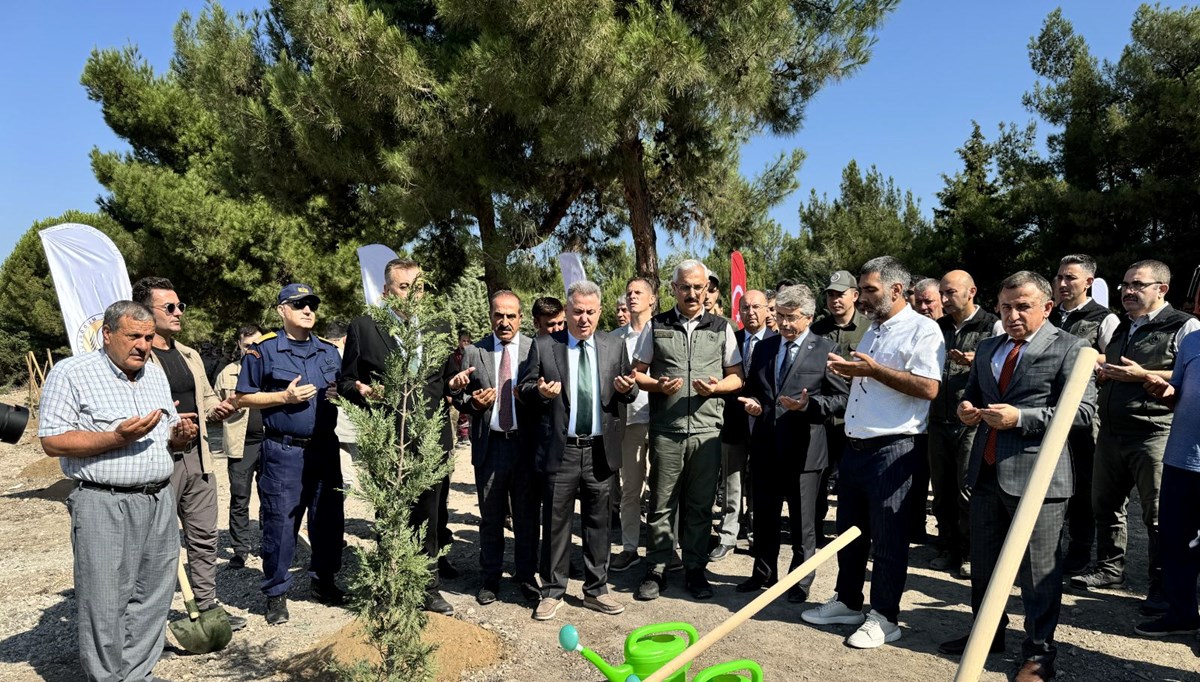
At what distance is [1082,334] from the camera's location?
215 inches

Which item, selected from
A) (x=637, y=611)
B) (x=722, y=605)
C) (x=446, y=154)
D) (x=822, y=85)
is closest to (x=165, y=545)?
(x=637, y=611)

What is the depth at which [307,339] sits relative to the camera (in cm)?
516

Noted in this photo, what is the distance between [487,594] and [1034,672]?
10.9ft

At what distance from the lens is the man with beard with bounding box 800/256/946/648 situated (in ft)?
13.8

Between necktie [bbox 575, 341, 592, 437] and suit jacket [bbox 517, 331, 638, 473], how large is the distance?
0.06 meters

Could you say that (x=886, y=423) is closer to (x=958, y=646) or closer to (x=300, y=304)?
(x=958, y=646)

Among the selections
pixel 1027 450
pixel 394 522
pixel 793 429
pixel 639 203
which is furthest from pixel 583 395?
pixel 639 203

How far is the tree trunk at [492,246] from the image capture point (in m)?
11.5

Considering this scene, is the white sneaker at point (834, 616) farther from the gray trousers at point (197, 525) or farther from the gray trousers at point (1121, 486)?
the gray trousers at point (197, 525)

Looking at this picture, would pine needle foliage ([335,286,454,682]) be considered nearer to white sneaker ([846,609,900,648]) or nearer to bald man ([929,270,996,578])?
white sneaker ([846,609,900,648])

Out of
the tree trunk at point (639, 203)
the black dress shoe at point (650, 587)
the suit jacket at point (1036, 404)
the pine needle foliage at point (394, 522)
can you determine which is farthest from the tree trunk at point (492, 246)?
the suit jacket at point (1036, 404)

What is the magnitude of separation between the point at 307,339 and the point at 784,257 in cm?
2231

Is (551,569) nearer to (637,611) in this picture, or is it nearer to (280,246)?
(637,611)

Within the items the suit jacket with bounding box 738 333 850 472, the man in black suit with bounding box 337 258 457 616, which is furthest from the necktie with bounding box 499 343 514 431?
the suit jacket with bounding box 738 333 850 472
